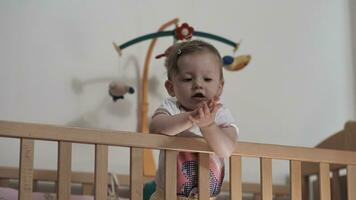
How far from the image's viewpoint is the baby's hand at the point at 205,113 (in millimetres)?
1210

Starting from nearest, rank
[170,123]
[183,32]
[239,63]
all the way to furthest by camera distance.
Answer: [170,123]
[183,32]
[239,63]

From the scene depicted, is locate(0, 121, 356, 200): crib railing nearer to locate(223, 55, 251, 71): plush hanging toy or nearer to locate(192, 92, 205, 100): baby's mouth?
locate(192, 92, 205, 100): baby's mouth

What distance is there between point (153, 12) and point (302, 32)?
0.56 metres

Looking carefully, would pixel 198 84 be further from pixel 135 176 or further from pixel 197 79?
pixel 135 176

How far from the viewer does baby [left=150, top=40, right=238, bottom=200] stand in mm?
1283

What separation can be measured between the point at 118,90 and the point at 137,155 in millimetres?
665

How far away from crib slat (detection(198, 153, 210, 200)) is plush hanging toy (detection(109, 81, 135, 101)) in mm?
650

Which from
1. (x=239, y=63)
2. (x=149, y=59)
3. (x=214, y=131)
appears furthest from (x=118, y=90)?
(x=214, y=131)

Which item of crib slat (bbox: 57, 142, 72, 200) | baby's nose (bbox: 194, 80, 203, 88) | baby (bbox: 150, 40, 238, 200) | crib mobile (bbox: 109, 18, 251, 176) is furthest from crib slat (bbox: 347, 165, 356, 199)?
crib slat (bbox: 57, 142, 72, 200)

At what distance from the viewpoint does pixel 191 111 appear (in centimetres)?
130

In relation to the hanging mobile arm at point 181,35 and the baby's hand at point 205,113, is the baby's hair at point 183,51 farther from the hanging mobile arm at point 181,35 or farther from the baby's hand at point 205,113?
the hanging mobile arm at point 181,35

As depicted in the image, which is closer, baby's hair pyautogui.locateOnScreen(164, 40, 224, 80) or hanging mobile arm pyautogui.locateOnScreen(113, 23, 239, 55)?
baby's hair pyautogui.locateOnScreen(164, 40, 224, 80)

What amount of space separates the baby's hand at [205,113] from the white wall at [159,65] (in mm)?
777

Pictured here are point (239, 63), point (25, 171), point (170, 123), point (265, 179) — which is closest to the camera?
point (25, 171)
